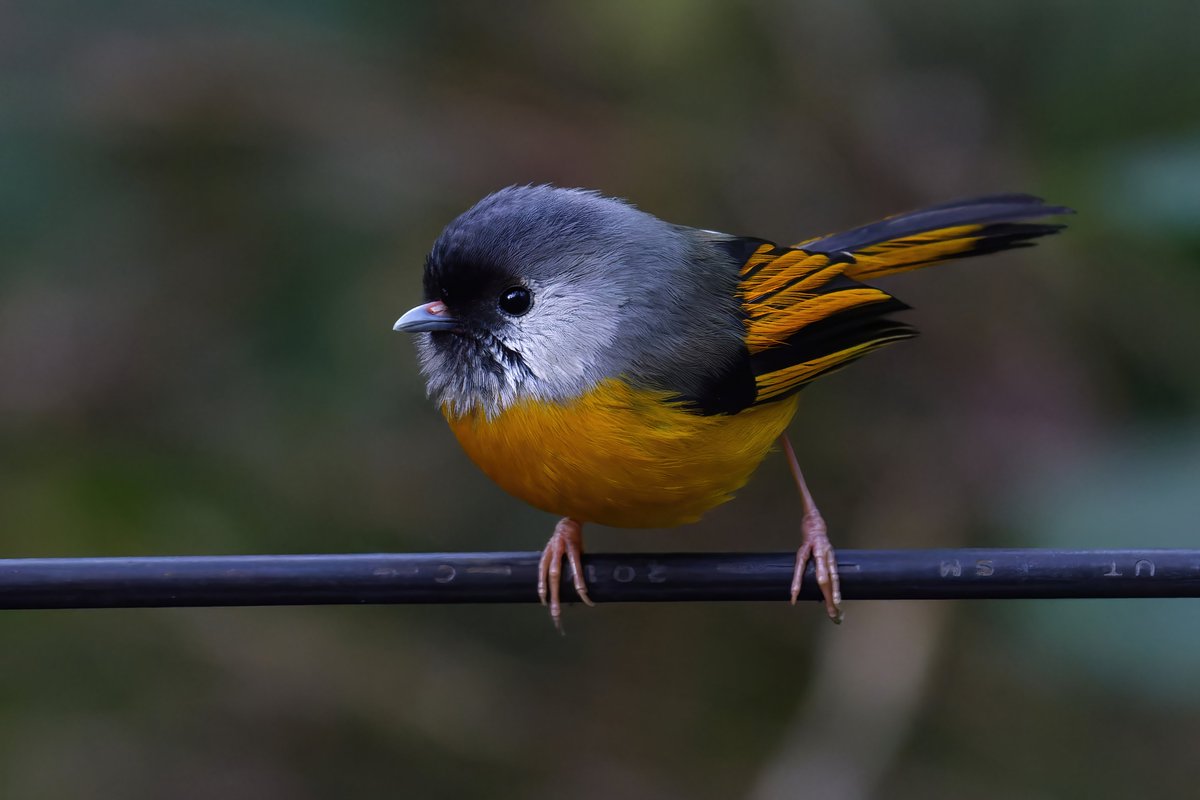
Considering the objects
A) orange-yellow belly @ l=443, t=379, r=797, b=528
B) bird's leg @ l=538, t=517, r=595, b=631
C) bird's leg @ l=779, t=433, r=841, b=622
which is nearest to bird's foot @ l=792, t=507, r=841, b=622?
bird's leg @ l=779, t=433, r=841, b=622

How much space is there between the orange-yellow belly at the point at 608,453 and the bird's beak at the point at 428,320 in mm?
250

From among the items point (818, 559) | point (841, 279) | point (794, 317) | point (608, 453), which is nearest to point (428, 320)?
point (608, 453)

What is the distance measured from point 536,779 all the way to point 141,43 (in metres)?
3.38

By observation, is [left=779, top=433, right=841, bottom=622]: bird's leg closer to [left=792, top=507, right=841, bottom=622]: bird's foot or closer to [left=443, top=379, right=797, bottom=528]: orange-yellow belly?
[left=792, top=507, right=841, bottom=622]: bird's foot

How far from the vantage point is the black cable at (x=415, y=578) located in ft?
7.77

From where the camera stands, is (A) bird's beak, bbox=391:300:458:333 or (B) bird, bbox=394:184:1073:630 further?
(A) bird's beak, bbox=391:300:458:333

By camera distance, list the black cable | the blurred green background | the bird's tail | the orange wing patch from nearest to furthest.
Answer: the black cable → the orange wing patch → the bird's tail → the blurred green background

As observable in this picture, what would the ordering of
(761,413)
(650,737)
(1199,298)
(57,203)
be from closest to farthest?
(761,413), (1199,298), (57,203), (650,737)

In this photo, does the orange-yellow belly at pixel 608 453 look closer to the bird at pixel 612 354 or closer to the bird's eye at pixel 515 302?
the bird at pixel 612 354

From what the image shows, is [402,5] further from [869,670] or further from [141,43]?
[869,670]

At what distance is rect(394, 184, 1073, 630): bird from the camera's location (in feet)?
10.2

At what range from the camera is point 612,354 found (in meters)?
3.22

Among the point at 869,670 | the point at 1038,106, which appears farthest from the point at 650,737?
the point at 1038,106

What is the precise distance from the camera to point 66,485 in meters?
4.27
